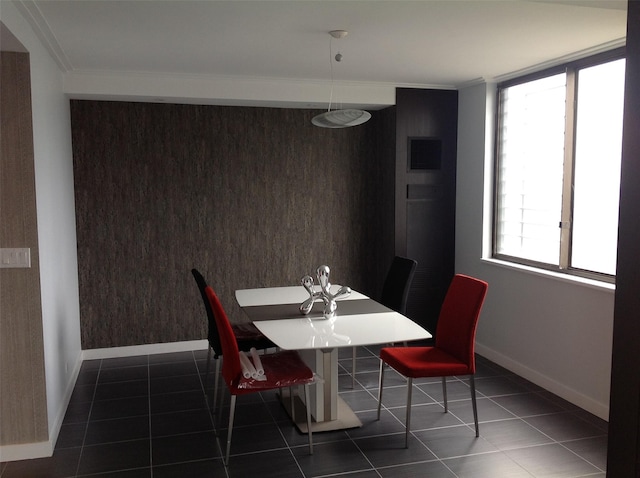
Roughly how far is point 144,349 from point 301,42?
302 centimetres

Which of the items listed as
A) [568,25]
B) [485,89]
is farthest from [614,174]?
[485,89]

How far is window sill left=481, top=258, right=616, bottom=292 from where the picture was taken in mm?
3549

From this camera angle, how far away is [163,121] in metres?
4.91

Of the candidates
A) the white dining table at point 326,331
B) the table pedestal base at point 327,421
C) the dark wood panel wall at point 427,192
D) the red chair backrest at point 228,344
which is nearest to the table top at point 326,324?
the white dining table at point 326,331

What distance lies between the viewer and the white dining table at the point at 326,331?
9.55ft

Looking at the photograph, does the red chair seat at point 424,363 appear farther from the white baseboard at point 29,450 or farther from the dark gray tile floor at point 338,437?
A: the white baseboard at point 29,450

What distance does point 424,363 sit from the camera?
3.18 metres

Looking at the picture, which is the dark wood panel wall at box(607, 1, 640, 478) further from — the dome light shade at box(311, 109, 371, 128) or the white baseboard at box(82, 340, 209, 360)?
the white baseboard at box(82, 340, 209, 360)

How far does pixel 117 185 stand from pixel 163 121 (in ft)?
2.22

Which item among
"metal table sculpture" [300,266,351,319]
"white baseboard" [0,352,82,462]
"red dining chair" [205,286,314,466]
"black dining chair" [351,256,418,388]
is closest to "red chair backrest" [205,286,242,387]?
"red dining chair" [205,286,314,466]

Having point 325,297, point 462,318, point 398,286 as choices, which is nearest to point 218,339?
point 325,297

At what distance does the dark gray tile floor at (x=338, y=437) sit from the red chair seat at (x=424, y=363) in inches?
16.7

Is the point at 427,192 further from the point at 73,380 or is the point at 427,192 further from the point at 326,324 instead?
the point at 73,380

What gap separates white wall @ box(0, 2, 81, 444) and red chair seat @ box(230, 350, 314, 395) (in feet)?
3.68
